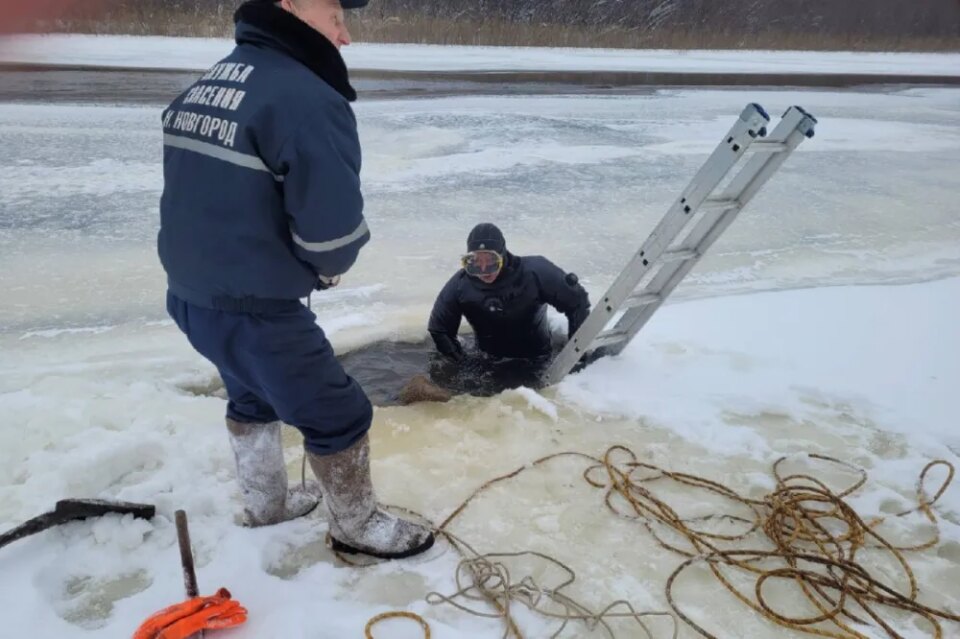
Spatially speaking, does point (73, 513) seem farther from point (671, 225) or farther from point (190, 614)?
point (671, 225)

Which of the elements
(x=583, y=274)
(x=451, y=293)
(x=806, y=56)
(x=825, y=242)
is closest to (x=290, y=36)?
(x=451, y=293)

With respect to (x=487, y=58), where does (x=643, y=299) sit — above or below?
above

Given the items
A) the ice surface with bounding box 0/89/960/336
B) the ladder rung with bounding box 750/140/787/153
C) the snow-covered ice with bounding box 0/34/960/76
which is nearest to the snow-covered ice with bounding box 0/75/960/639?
the ice surface with bounding box 0/89/960/336

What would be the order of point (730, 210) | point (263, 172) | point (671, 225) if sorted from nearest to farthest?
point (263, 172) → point (671, 225) → point (730, 210)

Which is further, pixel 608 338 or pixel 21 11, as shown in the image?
pixel 608 338

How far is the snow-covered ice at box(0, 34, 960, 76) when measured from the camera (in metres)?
17.6

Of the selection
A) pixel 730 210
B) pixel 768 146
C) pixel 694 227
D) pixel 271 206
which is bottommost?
pixel 694 227

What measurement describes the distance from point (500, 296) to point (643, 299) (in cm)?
97

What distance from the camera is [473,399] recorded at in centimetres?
368

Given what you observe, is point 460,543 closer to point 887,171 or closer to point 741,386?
point 741,386

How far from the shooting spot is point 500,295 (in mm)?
4328

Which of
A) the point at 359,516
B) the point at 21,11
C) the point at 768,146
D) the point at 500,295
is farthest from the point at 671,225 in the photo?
the point at 21,11

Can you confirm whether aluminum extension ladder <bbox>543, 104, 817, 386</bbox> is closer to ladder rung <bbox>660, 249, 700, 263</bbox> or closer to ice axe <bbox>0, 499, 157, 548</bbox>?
ladder rung <bbox>660, 249, 700, 263</bbox>

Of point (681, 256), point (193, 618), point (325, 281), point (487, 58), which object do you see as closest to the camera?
point (193, 618)
